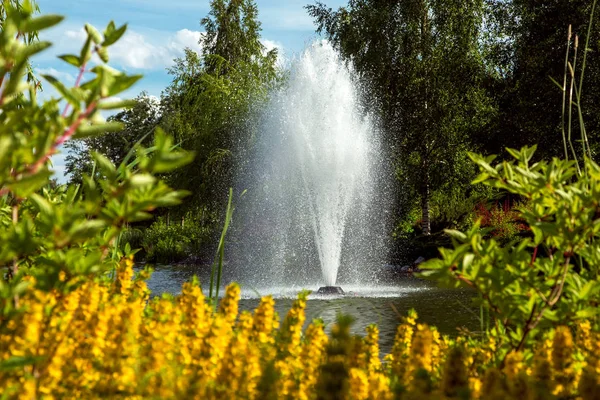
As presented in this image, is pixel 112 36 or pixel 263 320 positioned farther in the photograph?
pixel 263 320

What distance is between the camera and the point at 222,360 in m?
1.77

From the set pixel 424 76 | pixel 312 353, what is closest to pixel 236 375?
pixel 312 353

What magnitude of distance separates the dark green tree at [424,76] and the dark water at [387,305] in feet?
25.1

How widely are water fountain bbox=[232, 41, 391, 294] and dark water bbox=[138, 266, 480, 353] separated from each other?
223 cm

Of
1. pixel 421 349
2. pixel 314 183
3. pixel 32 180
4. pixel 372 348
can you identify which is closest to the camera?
pixel 32 180

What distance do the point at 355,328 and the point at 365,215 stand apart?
1455 centimetres

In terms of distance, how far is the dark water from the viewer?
8586 mm

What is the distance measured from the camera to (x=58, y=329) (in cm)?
196

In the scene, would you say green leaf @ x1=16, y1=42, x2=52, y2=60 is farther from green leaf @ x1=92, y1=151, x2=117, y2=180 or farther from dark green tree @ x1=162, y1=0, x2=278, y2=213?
dark green tree @ x1=162, y1=0, x2=278, y2=213

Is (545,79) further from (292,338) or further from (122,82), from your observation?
(122,82)

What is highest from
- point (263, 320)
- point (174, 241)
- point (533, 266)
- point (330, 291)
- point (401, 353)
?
point (174, 241)

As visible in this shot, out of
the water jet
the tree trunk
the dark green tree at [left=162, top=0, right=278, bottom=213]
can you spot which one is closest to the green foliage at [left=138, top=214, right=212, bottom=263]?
the dark green tree at [left=162, top=0, right=278, bottom=213]

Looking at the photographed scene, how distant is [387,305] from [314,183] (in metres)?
7.99

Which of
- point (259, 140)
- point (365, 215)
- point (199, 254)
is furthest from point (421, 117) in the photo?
point (199, 254)
